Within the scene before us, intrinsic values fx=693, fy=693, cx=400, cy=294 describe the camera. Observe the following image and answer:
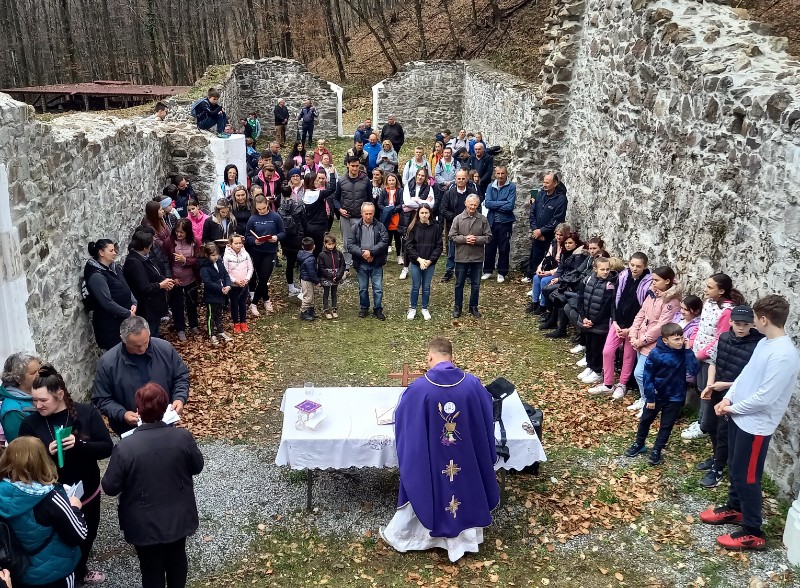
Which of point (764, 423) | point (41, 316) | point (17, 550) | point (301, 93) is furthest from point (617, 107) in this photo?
point (301, 93)

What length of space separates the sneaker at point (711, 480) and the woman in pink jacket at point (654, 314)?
4.17ft

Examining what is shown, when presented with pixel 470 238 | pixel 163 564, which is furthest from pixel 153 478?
pixel 470 238

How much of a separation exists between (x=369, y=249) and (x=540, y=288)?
2618 mm

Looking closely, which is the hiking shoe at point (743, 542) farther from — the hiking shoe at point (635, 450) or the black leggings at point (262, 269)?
the black leggings at point (262, 269)

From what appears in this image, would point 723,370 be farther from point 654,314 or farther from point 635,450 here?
point 654,314

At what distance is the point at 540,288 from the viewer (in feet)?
34.0

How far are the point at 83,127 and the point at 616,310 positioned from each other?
7.05 metres

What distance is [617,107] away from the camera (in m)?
10.0

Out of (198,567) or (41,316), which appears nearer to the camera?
(198,567)

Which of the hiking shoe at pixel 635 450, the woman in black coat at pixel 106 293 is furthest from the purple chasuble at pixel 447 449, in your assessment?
the woman in black coat at pixel 106 293

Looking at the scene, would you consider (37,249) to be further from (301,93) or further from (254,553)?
(301,93)

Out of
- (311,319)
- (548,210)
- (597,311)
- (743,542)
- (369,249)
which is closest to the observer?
(743,542)

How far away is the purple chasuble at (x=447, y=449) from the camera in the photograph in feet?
16.8

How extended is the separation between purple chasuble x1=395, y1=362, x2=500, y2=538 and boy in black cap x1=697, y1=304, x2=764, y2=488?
2.12 metres
